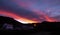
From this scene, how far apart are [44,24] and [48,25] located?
87cm

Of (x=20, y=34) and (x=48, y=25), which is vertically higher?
(x=48, y=25)

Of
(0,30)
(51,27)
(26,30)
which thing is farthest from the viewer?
(51,27)

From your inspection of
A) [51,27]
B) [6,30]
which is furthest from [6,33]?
[51,27]

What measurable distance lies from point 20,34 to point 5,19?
7.85 ft

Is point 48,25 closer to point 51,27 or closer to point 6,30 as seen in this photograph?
point 51,27

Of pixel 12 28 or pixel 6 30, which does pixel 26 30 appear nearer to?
pixel 12 28

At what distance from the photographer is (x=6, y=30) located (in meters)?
9.91

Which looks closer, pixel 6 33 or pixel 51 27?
pixel 6 33

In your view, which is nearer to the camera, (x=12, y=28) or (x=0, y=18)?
(x=12, y=28)

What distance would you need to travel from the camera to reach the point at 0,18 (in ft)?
39.4

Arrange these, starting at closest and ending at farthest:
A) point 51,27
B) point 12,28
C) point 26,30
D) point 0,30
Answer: point 0,30, point 12,28, point 26,30, point 51,27

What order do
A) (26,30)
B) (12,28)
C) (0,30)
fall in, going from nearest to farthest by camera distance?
(0,30) → (12,28) → (26,30)

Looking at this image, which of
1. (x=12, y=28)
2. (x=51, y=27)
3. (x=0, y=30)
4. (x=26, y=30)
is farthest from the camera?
(x=51, y=27)

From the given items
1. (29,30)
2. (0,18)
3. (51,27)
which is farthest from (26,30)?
(51,27)
